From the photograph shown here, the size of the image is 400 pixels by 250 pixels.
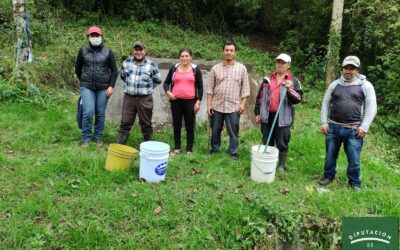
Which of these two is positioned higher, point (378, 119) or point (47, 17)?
point (47, 17)

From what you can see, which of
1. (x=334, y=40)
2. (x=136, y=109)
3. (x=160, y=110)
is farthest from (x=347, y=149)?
(x=334, y=40)

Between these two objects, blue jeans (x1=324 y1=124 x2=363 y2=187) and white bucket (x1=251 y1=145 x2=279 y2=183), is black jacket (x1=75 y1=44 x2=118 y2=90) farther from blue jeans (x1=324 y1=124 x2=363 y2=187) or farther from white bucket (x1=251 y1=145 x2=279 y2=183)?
blue jeans (x1=324 y1=124 x2=363 y2=187)

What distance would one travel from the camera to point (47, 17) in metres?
13.0

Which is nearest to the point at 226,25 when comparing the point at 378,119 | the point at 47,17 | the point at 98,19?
the point at 98,19

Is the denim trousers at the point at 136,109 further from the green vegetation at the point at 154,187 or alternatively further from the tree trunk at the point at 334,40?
the tree trunk at the point at 334,40

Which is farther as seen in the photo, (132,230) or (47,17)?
(47,17)

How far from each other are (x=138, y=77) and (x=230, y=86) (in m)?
1.39

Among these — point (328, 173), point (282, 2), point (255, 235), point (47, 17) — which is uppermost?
point (282, 2)

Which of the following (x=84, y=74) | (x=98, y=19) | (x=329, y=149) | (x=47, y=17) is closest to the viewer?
(x=329, y=149)

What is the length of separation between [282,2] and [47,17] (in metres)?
8.97

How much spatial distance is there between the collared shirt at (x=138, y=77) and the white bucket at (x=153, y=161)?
1195 millimetres

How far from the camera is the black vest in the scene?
6.38 m

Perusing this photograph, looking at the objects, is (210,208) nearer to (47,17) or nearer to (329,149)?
(329,149)

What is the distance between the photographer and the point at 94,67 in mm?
6383
